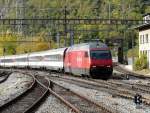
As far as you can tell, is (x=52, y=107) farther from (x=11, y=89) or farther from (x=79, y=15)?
(x=79, y=15)

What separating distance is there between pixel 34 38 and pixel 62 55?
7404 cm

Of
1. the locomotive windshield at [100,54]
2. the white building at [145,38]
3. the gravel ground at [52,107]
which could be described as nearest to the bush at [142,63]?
the white building at [145,38]

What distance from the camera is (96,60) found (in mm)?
37406

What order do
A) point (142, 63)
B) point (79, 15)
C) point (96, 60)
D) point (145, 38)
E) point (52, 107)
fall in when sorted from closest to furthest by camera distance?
point (52, 107), point (96, 60), point (142, 63), point (145, 38), point (79, 15)

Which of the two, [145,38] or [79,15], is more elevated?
[79,15]

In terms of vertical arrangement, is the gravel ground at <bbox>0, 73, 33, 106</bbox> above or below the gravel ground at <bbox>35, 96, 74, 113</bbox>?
below

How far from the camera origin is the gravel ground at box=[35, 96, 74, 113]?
15.6 meters

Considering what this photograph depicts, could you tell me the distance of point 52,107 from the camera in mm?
16922

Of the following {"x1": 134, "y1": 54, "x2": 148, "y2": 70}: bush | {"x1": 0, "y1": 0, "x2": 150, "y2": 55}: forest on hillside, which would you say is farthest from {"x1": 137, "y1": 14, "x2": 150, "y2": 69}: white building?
{"x1": 0, "y1": 0, "x2": 150, "y2": 55}: forest on hillside

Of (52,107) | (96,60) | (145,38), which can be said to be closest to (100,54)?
(96,60)

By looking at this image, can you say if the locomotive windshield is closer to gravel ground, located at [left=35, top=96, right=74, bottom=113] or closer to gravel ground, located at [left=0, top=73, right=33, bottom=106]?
gravel ground, located at [left=0, top=73, right=33, bottom=106]

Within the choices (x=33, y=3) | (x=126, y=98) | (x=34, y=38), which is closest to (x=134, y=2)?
(x=34, y=38)

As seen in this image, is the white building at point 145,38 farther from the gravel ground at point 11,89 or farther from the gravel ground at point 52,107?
the gravel ground at point 52,107

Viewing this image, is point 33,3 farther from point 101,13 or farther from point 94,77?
point 94,77
